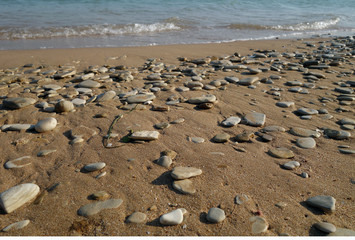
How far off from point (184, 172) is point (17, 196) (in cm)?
99

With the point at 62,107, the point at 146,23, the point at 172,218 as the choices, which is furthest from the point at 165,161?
the point at 146,23

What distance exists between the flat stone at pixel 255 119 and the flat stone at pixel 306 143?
1.29 ft

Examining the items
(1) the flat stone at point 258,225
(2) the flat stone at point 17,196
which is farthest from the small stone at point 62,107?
(1) the flat stone at point 258,225

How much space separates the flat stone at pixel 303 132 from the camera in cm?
234

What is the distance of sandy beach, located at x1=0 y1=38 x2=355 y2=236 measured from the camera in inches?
56.1

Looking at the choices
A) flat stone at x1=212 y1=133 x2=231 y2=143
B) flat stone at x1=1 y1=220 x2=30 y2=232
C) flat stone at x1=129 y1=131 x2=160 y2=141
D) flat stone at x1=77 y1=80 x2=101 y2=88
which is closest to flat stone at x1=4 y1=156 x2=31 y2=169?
flat stone at x1=1 y1=220 x2=30 y2=232

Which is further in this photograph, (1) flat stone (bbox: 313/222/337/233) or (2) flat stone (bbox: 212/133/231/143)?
(2) flat stone (bbox: 212/133/231/143)

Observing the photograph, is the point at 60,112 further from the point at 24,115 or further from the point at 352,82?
the point at 352,82

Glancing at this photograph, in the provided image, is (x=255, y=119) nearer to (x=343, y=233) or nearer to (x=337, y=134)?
(x=337, y=134)

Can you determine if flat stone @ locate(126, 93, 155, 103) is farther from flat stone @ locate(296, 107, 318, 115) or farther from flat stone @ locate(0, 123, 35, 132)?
flat stone @ locate(296, 107, 318, 115)

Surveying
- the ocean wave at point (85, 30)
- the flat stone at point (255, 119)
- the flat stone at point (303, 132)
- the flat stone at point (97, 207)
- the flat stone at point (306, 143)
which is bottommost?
the flat stone at point (97, 207)

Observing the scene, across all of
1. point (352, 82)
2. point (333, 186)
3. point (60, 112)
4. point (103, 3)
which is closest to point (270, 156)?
point (333, 186)

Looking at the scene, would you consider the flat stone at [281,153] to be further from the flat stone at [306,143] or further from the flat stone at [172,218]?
the flat stone at [172,218]

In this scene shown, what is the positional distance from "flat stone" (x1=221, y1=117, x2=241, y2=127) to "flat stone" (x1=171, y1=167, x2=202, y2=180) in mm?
825
